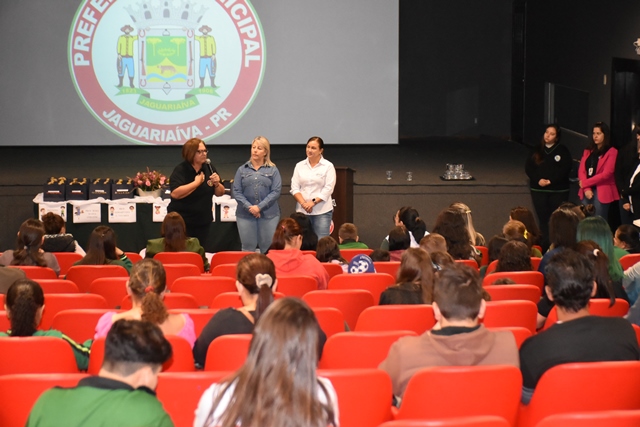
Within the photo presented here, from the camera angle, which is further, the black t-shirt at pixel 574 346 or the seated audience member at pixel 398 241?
the seated audience member at pixel 398 241

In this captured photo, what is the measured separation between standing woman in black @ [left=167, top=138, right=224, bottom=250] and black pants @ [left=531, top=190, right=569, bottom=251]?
3.93 metres

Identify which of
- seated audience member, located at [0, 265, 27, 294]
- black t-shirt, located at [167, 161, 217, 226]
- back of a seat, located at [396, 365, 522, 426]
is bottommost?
back of a seat, located at [396, 365, 522, 426]

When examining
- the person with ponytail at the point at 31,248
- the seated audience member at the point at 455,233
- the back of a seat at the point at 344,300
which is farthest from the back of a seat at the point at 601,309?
the person with ponytail at the point at 31,248

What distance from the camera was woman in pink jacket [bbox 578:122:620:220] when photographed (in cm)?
934

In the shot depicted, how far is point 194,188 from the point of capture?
781 cm

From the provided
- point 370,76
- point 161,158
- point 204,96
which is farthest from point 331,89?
point 161,158

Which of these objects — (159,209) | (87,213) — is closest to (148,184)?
(159,209)

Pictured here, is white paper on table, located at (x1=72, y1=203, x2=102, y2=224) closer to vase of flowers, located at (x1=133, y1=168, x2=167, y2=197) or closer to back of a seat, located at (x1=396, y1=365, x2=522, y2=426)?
vase of flowers, located at (x1=133, y1=168, x2=167, y2=197)

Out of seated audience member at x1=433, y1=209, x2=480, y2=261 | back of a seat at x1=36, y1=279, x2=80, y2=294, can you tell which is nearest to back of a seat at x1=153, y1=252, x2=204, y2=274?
back of a seat at x1=36, y1=279, x2=80, y2=294

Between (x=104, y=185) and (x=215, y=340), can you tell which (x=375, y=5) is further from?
(x=215, y=340)

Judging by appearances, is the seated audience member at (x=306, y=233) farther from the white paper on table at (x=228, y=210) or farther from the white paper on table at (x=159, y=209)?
the white paper on table at (x=159, y=209)

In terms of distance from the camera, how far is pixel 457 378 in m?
3.08

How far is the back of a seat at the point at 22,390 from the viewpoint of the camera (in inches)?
116

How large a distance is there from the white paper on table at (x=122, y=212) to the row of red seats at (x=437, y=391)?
6.56m
